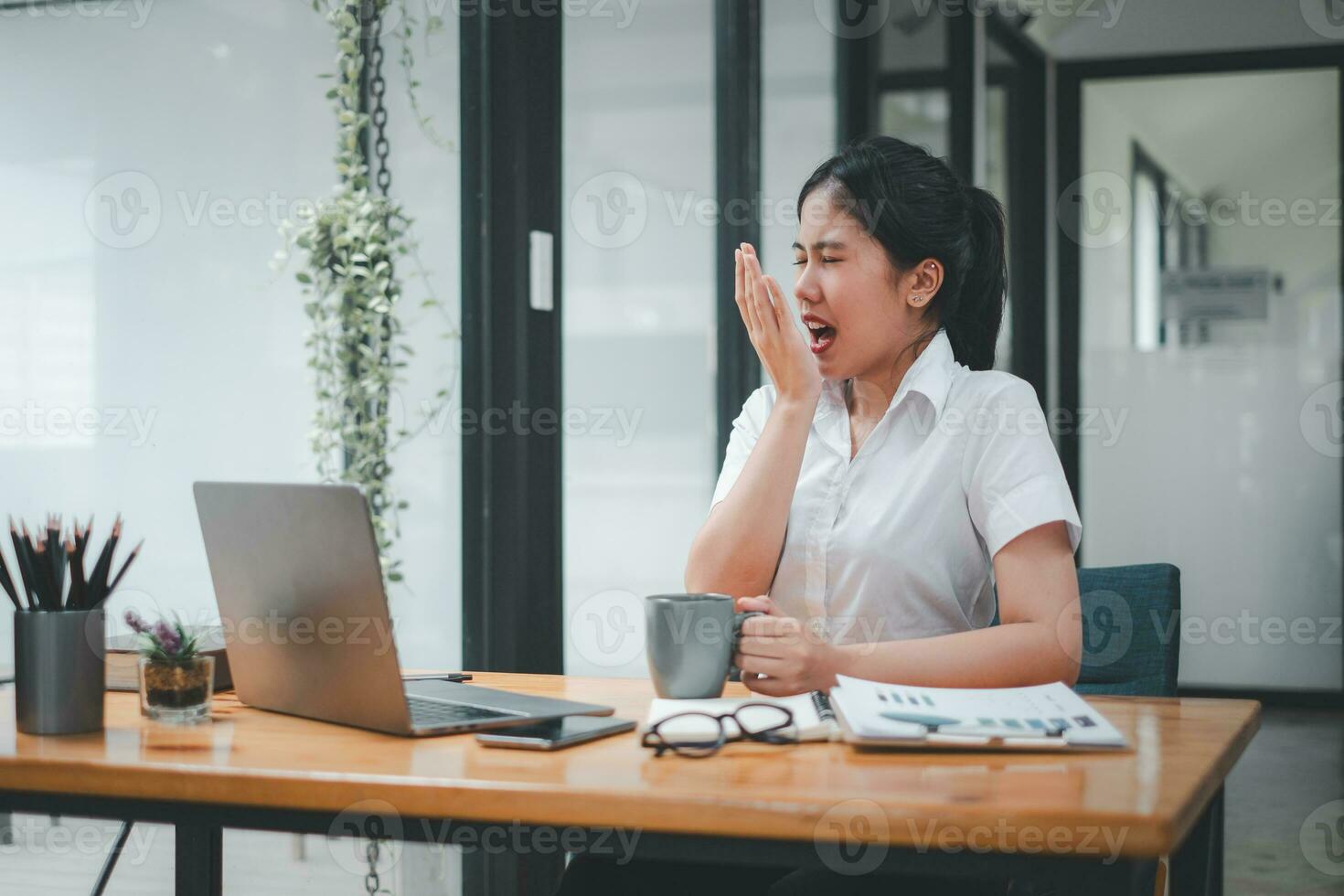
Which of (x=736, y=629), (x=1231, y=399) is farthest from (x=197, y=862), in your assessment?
(x=1231, y=399)

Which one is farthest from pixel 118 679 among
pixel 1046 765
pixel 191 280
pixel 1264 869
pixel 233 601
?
pixel 1264 869

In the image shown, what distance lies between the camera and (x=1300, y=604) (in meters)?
5.47

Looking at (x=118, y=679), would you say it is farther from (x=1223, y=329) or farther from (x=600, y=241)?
(x=1223, y=329)

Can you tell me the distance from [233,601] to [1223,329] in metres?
5.10

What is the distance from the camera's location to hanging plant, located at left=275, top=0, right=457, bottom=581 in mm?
2033

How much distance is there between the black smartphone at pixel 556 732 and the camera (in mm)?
1109
